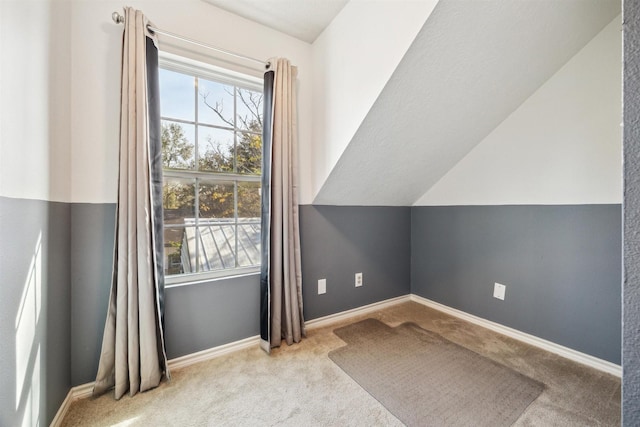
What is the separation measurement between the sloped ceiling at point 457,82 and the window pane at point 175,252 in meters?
1.00

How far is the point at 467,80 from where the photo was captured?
Answer: 1525 mm

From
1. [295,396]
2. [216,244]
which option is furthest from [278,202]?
[295,396]

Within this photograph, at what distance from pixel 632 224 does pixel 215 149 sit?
1.89 m

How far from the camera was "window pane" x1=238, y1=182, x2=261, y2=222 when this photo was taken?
73.5 inches

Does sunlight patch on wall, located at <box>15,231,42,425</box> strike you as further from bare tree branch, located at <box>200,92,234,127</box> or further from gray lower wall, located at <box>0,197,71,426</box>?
bare tree branch, located at <box>200,92,234,127</box>

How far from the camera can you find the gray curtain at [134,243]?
1337 millimetres

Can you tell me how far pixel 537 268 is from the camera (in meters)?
1.85

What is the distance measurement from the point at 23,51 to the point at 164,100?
0.70m

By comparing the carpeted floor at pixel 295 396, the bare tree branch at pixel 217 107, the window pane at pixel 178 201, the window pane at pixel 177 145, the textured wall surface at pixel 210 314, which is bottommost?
the carpeted floor at pixel 295 396

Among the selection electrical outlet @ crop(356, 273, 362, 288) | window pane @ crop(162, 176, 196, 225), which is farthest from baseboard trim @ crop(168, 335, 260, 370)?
electrical outlet @ crop(356, 273, 362, 288)

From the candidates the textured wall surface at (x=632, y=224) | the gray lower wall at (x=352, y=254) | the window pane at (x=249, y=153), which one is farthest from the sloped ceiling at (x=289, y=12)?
the textured wall surface at (x=632, y=224)

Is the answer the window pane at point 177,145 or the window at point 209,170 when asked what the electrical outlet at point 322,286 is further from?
the window pane at point 177,145

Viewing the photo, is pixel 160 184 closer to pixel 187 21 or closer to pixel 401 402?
pixel 187 21

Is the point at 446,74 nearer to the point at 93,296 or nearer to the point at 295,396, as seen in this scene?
the point at 295,396
